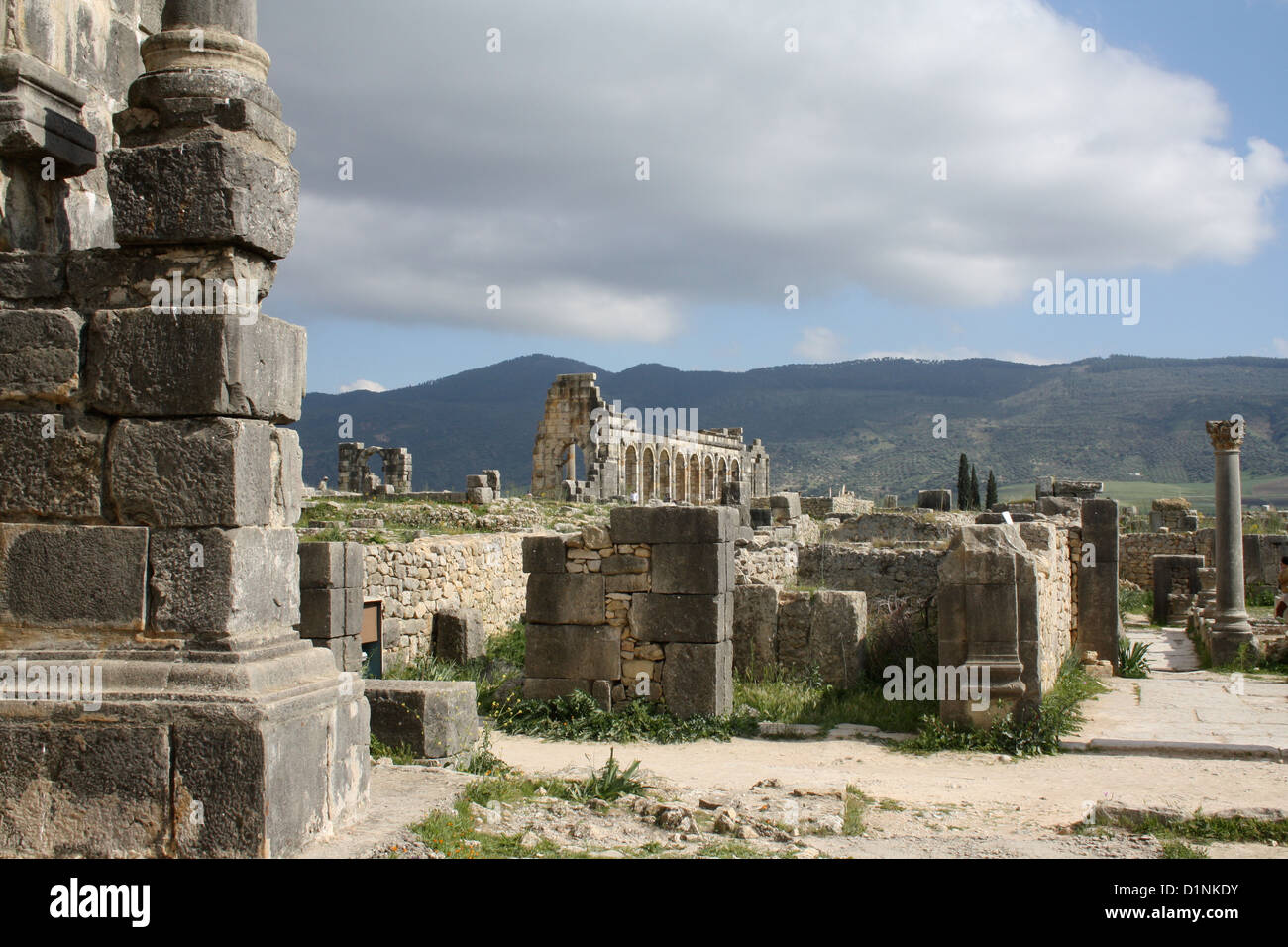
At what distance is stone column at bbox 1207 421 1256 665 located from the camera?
15016 millimetres

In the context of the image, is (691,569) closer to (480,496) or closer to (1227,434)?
(1227,434)

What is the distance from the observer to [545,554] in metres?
10.7

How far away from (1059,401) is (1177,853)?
15743 cm

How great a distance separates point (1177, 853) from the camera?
565 cm

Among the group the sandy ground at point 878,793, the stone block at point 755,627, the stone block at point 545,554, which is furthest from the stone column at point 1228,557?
the stone block at point 545,554

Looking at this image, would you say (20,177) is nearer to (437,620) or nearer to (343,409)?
(437,620)

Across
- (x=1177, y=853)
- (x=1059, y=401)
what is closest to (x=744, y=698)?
(x=1177, y=853)

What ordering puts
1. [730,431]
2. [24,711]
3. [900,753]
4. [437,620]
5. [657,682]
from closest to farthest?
1. [24,711]
2. [900,753]
3. [657,682]
4. [437,620]
5. [730,431]

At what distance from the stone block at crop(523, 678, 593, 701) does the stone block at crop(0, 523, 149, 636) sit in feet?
20.1

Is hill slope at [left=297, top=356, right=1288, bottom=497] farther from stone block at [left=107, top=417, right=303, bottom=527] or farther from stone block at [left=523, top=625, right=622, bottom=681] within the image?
stone block at [left=107, top=417, right=303, bottom=527]

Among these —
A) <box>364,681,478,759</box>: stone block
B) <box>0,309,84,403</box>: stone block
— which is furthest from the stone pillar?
<box>0,309,84,403</box>: stone block

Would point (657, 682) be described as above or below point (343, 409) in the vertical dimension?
below

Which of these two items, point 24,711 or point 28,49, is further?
point 28,49

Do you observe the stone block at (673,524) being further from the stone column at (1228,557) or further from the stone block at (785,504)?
the stone block at (785,504)
